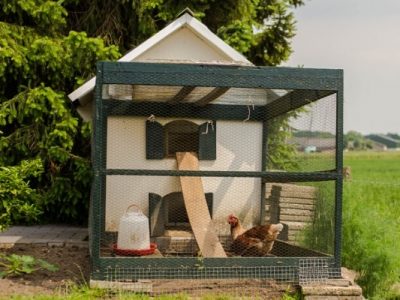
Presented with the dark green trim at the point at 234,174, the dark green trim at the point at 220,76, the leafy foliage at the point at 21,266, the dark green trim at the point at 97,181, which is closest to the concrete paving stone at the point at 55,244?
the leafy foliage at the point at 21,266

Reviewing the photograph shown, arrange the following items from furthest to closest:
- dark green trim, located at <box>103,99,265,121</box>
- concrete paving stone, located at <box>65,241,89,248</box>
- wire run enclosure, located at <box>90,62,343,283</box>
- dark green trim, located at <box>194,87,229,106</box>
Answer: concrete paving stone, located at <box>65,241,89,248</box> < dark green trim, located at <box>103,99,265,121</box> < dark green trim, located at <box>194,87,229,106</box> < wire run enclosure, located at <box>90,62,343,283</box>

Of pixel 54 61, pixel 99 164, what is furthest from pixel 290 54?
pixel 99 164

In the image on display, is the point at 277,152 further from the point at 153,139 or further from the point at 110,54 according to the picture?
the point at 110,54

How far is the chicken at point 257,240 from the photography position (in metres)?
7.59

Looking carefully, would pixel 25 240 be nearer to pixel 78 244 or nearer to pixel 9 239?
pixel 9 239

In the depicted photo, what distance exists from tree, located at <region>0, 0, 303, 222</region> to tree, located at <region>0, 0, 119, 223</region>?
2 centimetres

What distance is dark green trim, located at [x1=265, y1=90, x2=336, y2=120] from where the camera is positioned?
7566 mm

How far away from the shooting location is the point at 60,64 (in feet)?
37.6

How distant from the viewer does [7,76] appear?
1195 cm

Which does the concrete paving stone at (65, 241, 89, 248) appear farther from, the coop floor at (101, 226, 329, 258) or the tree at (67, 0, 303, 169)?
the tree at (67, 0, 303, 169)

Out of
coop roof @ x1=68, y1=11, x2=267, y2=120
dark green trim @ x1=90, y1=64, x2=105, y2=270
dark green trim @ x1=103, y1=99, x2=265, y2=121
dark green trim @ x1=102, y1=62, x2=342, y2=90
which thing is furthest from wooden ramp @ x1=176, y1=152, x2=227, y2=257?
dark green trim @ x1=102, y1=62, x2=342, y2=90

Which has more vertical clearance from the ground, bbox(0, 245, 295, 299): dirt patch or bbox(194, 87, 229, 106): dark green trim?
bbox(194, 87, 229, 106): dark green trim

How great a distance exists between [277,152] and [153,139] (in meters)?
1.49

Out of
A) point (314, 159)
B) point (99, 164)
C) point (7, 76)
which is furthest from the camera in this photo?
point (7, 76)
